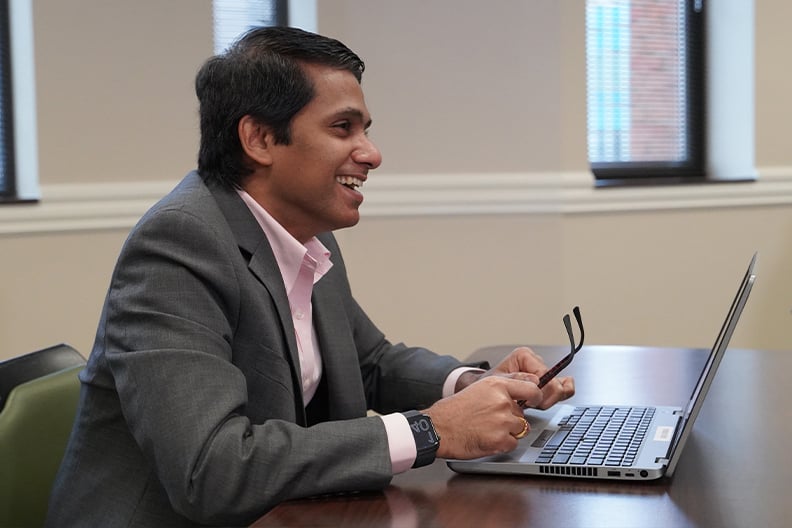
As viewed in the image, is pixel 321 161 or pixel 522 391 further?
pixel 321 161

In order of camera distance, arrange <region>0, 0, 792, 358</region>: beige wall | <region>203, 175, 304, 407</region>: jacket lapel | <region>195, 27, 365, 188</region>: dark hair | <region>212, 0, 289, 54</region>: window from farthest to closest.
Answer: <region>212, 0, 289, 54</region>: window → <region>0, 0, 792, 358</region>: beige wall → <region>195, 27, 365, 188</region>: dark hair → <region>203, 175, 304, 407</region>: jacket lapel

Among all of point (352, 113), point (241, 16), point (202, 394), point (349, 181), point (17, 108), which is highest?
point (241, 16)

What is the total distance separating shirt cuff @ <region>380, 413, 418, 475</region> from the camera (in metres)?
1.27

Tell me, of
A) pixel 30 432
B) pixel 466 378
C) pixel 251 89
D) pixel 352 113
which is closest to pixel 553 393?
pixel 466 378

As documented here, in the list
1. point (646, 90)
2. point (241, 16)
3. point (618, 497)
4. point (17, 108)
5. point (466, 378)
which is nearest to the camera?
point (618, 497)

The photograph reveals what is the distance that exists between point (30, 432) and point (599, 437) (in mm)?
849

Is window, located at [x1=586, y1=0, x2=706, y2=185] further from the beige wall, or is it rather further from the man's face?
the man's face

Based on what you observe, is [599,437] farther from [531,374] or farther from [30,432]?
[30,432]

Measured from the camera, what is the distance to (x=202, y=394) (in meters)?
1.26

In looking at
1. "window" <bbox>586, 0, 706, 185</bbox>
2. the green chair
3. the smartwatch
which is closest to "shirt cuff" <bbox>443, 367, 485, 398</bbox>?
the smartwatch

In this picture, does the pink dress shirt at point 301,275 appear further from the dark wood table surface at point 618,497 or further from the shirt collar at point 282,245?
the dark wood table surface at point 618,497

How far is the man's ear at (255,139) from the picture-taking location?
164cm

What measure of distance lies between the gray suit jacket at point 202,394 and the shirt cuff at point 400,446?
13 mm

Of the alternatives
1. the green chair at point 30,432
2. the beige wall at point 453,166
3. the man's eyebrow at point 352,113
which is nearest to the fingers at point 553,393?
the man's eyebrow at point 352,113
